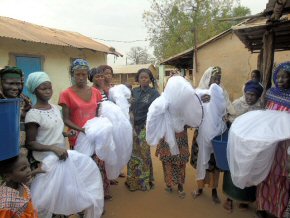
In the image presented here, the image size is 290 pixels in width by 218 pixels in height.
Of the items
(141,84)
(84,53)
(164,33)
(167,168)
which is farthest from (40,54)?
(164,33)

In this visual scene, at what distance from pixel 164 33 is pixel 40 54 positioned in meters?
15.7

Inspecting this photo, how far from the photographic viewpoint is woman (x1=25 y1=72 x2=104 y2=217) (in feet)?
8.06

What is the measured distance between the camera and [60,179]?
250cm

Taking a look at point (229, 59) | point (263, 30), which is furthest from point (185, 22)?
point (263, 30)

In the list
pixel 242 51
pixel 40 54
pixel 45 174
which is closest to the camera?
pixel 45 174

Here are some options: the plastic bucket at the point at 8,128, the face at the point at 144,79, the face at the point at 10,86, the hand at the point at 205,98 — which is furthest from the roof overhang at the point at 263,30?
the plastic bucket at the point at 8,128

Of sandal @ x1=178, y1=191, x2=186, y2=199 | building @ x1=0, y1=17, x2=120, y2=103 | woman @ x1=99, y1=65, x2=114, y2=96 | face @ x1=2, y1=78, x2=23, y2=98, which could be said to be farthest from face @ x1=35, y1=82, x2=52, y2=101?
building @ x1=0, y1=17, x2=120, y2=103

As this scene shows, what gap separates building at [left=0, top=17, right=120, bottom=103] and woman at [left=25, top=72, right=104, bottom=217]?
650 centimetres

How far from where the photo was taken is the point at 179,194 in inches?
169

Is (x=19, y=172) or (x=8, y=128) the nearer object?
(x=8, y=128)

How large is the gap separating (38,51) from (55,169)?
858 centimetres

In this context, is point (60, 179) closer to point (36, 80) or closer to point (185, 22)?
point (36, 80)

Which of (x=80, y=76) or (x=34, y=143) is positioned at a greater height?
(x=80, y=76)

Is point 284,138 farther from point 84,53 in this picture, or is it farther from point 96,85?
point 84,53
